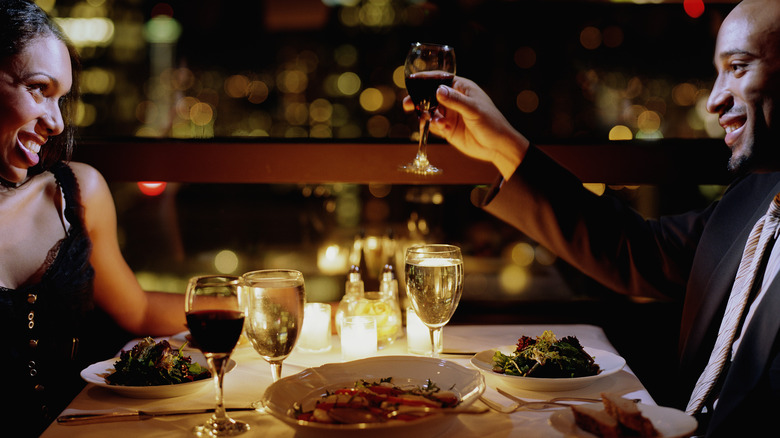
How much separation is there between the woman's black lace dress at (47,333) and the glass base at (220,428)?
747 millimetres

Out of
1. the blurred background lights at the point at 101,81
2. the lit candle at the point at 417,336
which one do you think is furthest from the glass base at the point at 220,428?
the blurred background lights at the point at 101,81

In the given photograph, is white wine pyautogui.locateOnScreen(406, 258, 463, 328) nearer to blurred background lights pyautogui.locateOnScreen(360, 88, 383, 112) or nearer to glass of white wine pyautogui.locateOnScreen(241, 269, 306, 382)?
glass of white wine pyautogui.locateOnScreen(241, 269, 306, 382)

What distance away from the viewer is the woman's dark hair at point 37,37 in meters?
1.63

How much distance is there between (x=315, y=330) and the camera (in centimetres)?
166

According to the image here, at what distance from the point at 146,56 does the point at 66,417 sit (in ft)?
8.88

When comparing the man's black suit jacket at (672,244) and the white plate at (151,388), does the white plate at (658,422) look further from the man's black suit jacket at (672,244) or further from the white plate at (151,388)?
the white plate at (151,388)

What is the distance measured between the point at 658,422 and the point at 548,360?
0.29 metres

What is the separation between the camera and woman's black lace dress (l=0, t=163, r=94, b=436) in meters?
1.64

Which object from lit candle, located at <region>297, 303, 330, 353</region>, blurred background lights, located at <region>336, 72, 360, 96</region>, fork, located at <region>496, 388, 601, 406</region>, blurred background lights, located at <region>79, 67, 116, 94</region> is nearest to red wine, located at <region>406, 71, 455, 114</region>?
lit candle, located at <region>297, 303, 330, 353</region>

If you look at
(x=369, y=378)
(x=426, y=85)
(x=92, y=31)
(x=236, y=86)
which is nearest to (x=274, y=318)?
(x=369, y=378)

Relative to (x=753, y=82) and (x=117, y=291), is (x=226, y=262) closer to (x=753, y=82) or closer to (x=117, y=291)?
(x=117, y=291)

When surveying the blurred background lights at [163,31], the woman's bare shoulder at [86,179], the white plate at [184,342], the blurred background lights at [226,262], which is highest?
the blurred background lights at [163,31]

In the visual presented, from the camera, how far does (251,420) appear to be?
1.20 meters

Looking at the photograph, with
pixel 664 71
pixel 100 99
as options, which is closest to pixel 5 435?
pixel 100 99
